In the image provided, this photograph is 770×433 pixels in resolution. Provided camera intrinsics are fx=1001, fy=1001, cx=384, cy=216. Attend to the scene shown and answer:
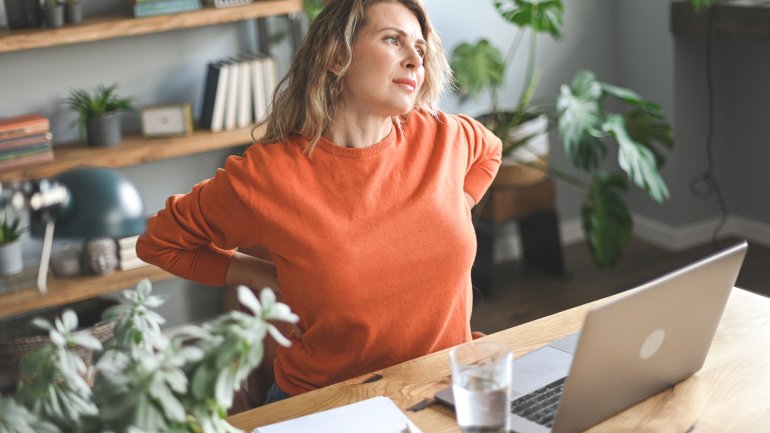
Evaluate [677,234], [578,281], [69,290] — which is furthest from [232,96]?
[677,234]

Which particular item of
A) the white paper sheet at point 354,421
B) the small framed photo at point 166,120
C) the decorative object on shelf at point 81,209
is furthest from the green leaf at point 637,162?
the decorative object on shelf at point 81,209

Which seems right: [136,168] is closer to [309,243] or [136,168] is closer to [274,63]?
[274,63]

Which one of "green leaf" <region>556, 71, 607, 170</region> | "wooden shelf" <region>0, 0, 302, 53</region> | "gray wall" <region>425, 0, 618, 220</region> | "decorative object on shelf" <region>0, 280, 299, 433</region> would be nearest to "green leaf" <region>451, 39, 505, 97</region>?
"gray wall" <region>425, 0, 618, 220</region>

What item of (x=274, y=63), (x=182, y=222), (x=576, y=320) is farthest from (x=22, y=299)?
(x=576, y=320)

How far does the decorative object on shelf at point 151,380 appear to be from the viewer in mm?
941

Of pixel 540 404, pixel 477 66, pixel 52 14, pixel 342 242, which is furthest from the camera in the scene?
pixel 477 66

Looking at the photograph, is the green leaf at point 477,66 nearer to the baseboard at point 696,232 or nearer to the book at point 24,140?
the baseboard at point 696,232

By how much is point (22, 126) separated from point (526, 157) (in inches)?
68.4

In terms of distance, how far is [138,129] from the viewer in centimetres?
349

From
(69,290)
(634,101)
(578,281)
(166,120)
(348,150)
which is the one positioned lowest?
(578,281)

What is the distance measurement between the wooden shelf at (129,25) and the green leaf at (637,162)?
1172 mm

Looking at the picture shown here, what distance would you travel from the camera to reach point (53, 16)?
3.10 metres

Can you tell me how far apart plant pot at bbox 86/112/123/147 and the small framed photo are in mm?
A: 97

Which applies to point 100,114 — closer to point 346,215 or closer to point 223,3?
point 223,3
